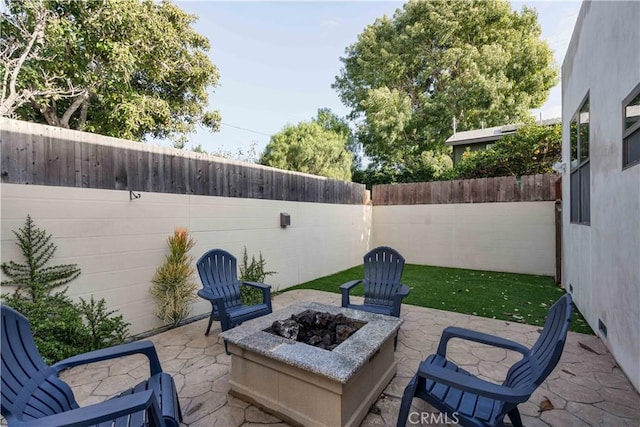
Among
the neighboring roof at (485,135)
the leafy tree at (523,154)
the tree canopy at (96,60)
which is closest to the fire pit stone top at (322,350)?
the tree canopy at (96,60)

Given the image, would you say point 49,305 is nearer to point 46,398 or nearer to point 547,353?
point 46,398

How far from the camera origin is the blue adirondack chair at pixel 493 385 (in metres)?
1.45

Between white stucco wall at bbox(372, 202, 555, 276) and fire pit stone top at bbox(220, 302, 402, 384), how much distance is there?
17.8ft

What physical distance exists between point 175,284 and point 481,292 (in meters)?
4.97

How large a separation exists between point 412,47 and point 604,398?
1477 centimetres

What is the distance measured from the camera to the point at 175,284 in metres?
3.66

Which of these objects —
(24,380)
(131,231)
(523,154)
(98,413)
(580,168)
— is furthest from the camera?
(523,154)

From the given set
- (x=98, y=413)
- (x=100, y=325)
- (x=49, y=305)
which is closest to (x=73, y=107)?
(x=49, y=305)

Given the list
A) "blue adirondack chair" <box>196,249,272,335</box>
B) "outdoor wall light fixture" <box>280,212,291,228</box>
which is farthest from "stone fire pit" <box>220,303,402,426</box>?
"outdoor wall light fixture" <box>280,212,291,228</box>

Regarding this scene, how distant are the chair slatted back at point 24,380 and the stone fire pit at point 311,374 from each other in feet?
3.29

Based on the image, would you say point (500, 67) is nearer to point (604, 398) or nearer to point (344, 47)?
point (344, 47)

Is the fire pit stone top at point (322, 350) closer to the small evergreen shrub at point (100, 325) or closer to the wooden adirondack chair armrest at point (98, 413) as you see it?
the wooden adirondack chair armrest at point (98, 413)

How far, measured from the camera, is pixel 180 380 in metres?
2.52

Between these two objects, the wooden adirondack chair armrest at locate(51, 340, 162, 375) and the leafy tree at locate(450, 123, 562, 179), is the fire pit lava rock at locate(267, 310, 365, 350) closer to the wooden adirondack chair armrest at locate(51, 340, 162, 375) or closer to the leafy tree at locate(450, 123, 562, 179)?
the wooden adirondack chair armrest at locate(51, 340, 162, 375)
